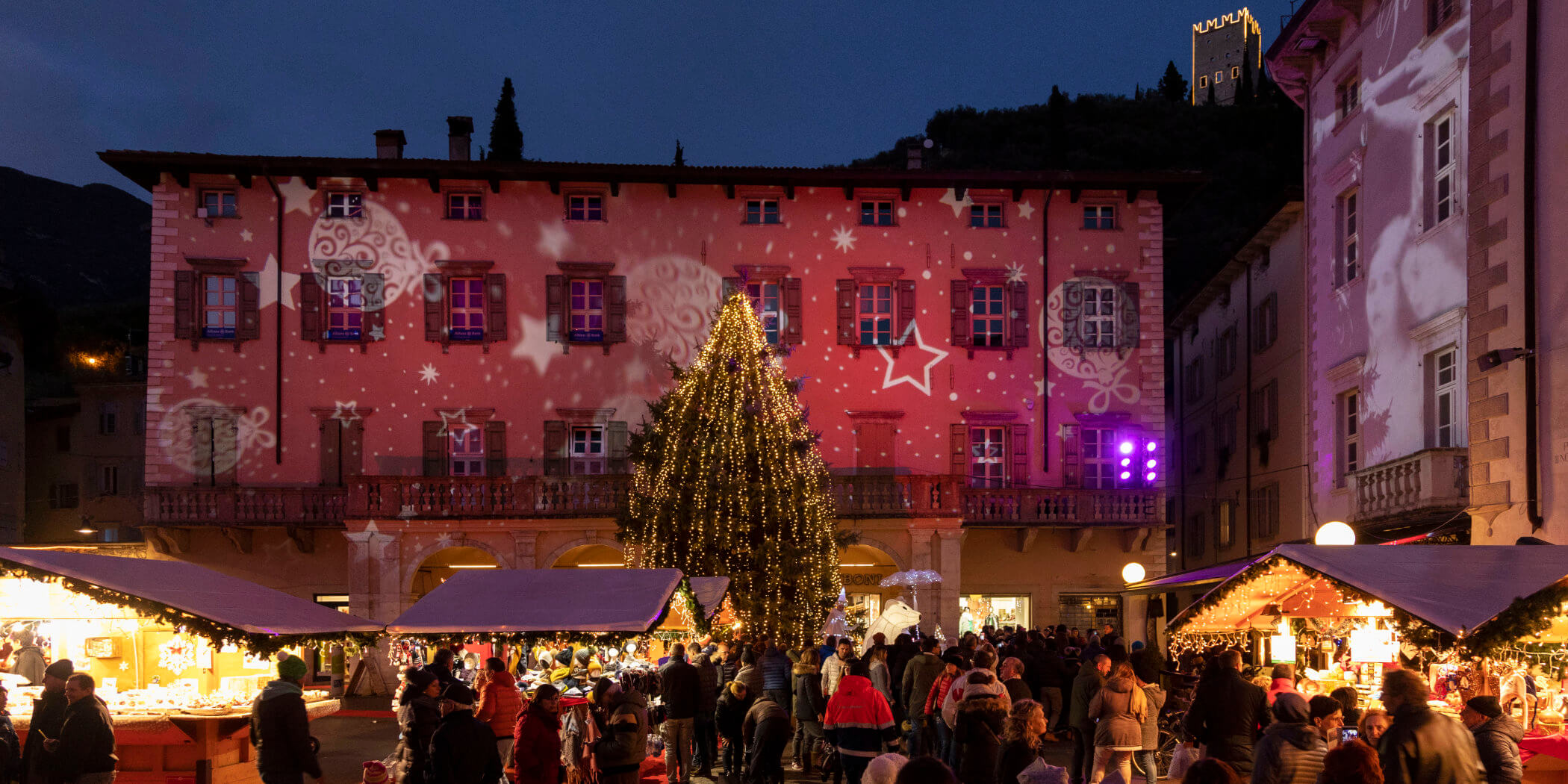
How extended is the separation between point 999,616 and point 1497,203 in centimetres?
1930

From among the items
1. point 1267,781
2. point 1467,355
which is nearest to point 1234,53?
point 1467,355

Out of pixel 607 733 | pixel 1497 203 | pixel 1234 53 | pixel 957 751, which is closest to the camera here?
pixel 607 733

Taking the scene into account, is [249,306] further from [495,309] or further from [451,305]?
[495,309]

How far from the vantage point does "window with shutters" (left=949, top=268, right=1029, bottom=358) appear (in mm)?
34438

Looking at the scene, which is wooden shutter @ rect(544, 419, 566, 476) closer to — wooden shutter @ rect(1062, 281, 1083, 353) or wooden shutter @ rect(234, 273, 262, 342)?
wooden shutter @ rect(234, 273, 262, 342)

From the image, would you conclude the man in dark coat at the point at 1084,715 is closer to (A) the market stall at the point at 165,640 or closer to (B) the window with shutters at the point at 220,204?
(A) the market stall at the point at 165,640

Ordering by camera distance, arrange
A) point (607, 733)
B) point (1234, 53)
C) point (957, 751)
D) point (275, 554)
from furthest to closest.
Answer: point (1234, 53) < point (275, 554) < point (957, 751) < point (607, 733)

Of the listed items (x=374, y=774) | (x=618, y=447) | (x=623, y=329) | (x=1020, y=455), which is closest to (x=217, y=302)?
(x=623, y=329)

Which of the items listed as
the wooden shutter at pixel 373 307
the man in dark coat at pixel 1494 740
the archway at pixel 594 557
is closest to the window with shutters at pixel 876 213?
the archway at pixel 594 557

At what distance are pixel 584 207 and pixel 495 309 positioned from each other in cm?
302

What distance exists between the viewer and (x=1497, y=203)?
17.5 meters

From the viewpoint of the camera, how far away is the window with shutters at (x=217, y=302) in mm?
34000

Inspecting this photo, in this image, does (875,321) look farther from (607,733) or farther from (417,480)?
(607,733)

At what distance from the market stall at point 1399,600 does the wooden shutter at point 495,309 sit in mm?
20541
